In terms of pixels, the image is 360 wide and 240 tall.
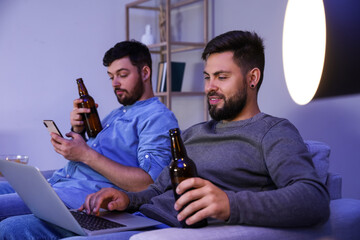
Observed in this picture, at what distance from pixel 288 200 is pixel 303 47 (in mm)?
1812

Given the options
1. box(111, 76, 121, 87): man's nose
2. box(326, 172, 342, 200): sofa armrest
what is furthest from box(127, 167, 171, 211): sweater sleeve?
box(111, 76, 121, 87): man's nose

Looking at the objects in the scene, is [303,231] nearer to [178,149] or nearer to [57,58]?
[178,149]

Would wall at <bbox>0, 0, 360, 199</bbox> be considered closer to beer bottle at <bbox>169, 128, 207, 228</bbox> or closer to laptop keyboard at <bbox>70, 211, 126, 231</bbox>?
laptop keyboard at <bbox>70, 211, 126, 231</bbox>

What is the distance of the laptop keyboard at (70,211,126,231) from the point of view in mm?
1334

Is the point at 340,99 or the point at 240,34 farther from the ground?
the point at 240,34

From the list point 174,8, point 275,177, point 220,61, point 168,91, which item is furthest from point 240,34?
point 174,8

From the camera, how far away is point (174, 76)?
3.85 m

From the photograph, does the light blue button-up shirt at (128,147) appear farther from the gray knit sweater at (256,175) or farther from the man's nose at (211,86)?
the man's nose at (211,86)

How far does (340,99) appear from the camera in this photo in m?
2.71

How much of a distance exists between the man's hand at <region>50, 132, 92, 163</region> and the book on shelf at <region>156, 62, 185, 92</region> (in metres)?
2.09

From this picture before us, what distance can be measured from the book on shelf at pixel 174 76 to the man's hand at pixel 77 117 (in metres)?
1.74

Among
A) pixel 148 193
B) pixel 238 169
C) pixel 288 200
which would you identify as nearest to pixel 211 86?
pixel 238 169

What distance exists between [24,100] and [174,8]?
5.02 ft

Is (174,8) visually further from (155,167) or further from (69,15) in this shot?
(155,167)
